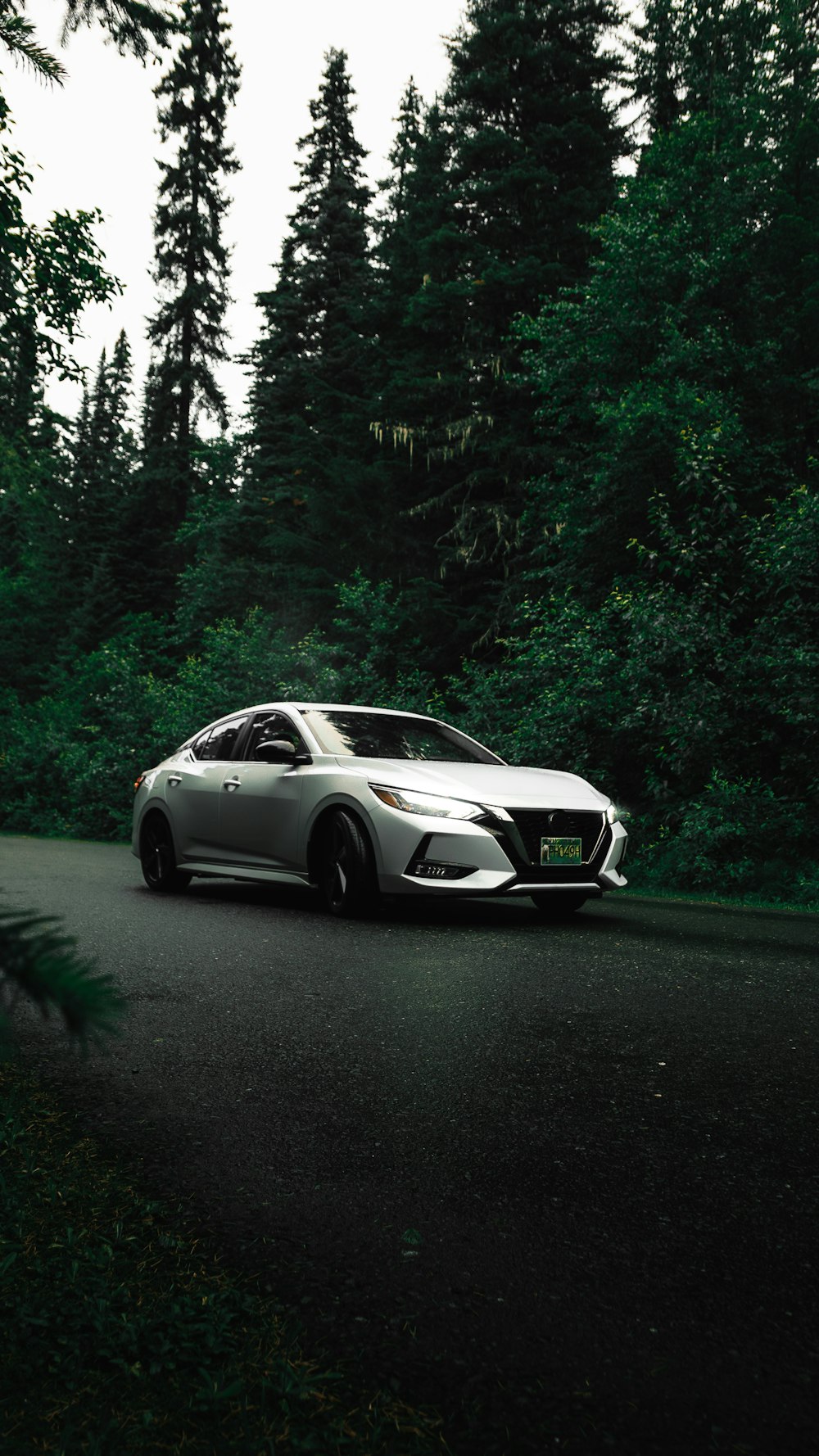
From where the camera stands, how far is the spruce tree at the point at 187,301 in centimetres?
4488

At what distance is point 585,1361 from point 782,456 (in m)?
20.1

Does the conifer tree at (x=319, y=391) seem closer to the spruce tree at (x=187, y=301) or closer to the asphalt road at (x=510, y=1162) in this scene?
the spruce tree at (x=187, y=301)

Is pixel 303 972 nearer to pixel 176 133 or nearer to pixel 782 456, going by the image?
pixel 782 456

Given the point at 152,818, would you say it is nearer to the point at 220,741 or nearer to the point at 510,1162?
the point at 220,741

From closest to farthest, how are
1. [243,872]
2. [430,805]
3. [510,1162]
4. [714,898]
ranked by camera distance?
[510,1162]
[430,805]
[243,872]
[714,898]

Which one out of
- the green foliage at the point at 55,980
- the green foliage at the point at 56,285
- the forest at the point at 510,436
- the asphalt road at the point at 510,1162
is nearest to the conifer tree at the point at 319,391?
the forest at the point at 510,436

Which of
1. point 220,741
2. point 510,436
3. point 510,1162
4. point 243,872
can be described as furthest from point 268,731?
point 510,436

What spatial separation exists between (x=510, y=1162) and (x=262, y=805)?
21.4 feet

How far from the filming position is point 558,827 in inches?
341

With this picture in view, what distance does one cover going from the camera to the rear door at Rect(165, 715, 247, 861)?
10492mm

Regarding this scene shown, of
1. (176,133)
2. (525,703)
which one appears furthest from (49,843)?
(176,133)

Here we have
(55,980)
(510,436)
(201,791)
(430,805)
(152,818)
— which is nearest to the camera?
(55,980)

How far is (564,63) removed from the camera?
2934 cm

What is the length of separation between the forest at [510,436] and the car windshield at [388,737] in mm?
3894
